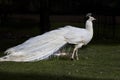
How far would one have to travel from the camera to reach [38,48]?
499 inches

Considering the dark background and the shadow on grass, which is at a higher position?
the shadow on grass

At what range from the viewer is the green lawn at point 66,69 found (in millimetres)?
10062

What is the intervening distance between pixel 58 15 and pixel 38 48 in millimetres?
21113

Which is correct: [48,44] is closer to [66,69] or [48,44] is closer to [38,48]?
[38,48]

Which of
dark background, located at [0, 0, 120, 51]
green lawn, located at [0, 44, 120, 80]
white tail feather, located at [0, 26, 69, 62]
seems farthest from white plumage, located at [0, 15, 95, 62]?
dark background, located at [0, 0, 120, 51]

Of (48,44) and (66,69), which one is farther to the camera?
(48,44)

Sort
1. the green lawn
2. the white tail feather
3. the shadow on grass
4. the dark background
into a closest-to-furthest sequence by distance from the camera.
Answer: the shadow on grass → the green lawn → the white tail feather → the dark background

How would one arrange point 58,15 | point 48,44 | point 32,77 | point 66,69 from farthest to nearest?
point 58,15 → point 48,44 → point 66,69 → point 32,77

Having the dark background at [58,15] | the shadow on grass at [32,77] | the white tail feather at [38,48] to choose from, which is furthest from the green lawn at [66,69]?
the dark background at [58,15]

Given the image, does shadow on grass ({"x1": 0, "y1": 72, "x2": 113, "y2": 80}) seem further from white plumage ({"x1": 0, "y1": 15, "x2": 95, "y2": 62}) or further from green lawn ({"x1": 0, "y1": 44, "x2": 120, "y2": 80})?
white plumage ({"x1": 0, "y1": 15, "x2": 95, "y2": 62})

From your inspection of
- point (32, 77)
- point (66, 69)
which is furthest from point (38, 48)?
point (32, 77)

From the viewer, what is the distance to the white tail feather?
12438 millimetres

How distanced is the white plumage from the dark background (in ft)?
25.3

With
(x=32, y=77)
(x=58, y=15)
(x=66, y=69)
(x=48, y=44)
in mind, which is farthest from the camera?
(x=58, y=15)
